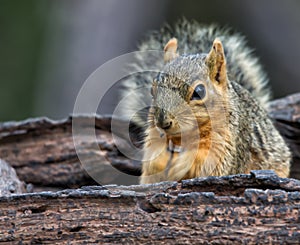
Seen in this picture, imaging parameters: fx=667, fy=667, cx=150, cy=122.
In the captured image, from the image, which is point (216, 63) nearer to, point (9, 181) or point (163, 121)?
point (163, 121)

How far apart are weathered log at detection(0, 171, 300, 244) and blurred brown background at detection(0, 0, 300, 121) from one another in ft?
11.1

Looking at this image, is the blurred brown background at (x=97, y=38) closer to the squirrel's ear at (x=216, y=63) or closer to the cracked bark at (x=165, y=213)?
the squirrel's ear at (x=216, y=63)

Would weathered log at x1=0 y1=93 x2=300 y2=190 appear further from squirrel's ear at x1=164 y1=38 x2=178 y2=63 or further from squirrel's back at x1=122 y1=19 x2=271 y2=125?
squirrel's ear at x1=164 y1=38 x2=178 y2=63

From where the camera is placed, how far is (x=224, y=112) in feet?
9.56

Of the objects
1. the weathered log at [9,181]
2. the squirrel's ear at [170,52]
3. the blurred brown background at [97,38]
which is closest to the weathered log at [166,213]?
the weathered log at [9,181]

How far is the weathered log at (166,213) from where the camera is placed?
87.8 inches

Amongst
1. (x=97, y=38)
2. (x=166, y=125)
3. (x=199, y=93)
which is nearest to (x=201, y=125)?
(x=199, y=93)

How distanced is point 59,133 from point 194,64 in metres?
1.09

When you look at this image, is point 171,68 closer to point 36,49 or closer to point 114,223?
point 114,223

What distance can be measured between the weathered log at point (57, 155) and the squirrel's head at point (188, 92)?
0.84 metres

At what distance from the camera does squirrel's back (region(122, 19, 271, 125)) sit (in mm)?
3865

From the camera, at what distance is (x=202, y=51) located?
3934mm

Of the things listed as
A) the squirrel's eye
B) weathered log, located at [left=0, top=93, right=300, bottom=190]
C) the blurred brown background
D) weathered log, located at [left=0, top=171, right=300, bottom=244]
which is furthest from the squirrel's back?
the blurred brown background

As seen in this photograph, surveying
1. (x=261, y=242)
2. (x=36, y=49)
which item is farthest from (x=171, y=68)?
(x=36, y=49)
